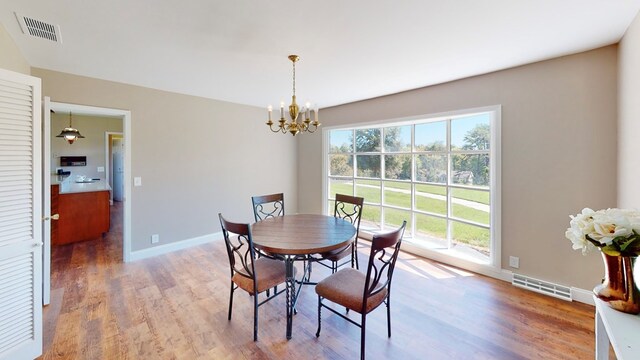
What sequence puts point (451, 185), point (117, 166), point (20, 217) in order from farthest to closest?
1. point (117, 166)
2. point (451, 185)
3. point (20, 217)

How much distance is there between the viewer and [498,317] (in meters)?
2.31

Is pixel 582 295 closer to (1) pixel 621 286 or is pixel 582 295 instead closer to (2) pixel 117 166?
(1) pixel 621 286

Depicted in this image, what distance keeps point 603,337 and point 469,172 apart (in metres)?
2.34

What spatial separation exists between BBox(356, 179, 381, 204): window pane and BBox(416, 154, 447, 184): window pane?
78 centimetres

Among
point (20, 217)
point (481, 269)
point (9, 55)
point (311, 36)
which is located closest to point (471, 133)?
point (481, 269)

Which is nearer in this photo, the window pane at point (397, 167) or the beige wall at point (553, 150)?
the beige wall at point (553, 150)

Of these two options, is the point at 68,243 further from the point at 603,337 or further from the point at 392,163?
the point at 603,337

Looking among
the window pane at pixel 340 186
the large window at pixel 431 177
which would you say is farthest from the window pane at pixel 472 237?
the window pane at pixel 340 186

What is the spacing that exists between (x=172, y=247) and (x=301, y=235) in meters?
2.76

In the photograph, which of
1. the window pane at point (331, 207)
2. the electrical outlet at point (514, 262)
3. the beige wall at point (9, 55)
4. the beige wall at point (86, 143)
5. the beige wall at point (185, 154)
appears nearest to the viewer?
the beige wall at point (9, 55)

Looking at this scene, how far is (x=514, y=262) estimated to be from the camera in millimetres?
2912

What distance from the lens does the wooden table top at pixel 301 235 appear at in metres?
2.03

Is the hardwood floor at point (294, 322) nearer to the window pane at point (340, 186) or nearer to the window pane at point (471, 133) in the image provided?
the window pane at point (471, 133)

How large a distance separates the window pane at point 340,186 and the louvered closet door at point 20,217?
13.1ft
